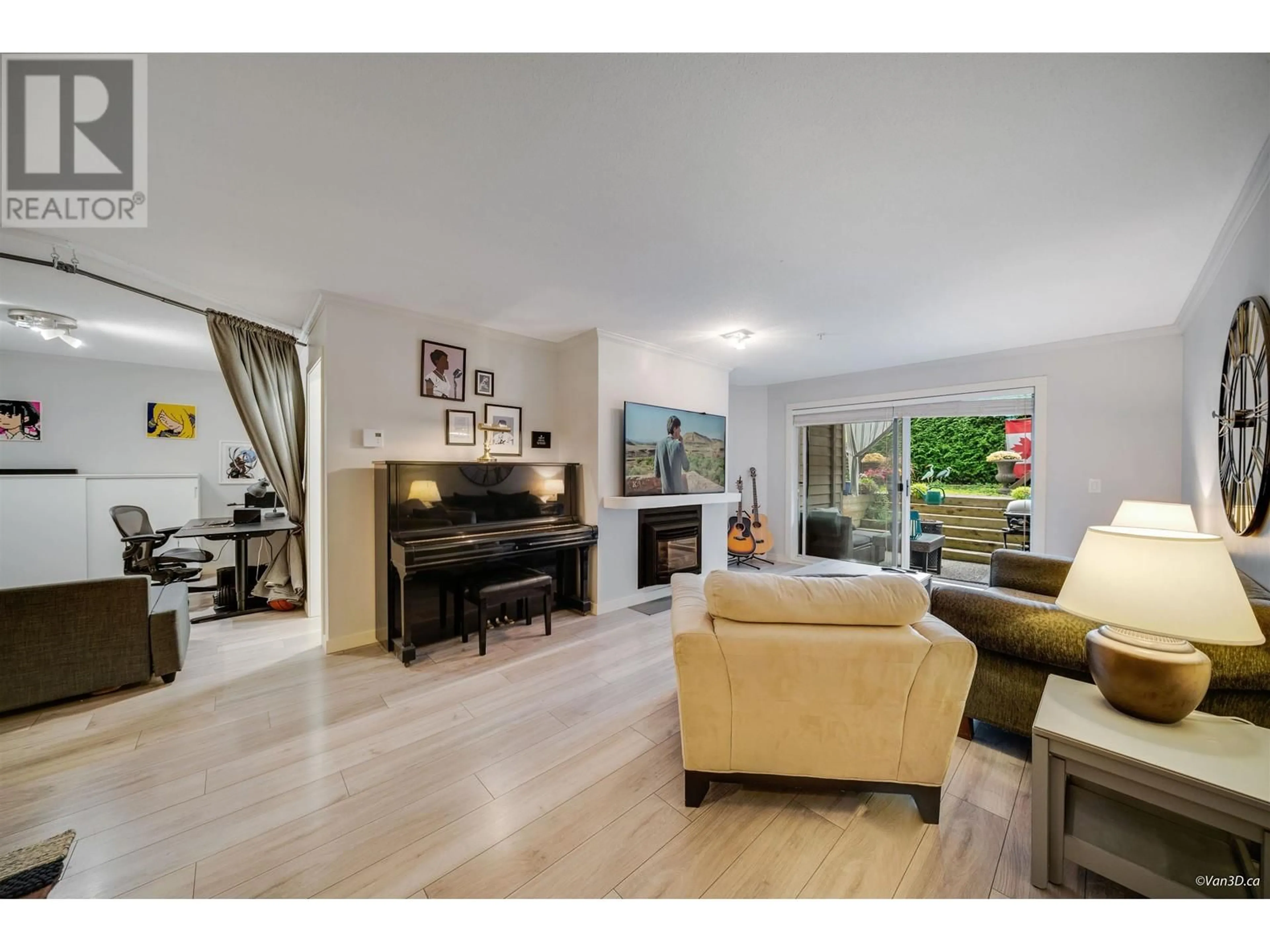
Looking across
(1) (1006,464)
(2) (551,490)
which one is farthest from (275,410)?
(1) (1006,464)

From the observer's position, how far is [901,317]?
3252 mm

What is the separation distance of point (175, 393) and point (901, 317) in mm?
7339

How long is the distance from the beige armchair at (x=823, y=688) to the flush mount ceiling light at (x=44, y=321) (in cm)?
483

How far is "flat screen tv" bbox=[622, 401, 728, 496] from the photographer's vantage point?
3770 mm

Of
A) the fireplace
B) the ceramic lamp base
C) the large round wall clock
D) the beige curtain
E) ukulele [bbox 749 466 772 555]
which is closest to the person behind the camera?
the ceramic lamp base

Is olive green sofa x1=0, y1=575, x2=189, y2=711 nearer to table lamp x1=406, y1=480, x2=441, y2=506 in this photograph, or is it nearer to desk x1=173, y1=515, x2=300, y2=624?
desk x1=173, y1=515, x2=300, y2=624

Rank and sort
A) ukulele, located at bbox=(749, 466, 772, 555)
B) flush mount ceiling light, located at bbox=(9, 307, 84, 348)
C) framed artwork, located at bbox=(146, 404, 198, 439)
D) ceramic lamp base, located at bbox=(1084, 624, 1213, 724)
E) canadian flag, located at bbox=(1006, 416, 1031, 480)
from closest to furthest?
ceramic lamp base, located at bbox=(1084, 624, 1213, 724)
flush mount ceiling light, located at bbox=(9, 307, 84, 348)
framed artwork, located at bbox=(146, 404, 198, 439)
canadian flag, located at bbox=(1006, 416, 1031, 480)
ukulele, located at bbox=(749, 466, 772, 555)

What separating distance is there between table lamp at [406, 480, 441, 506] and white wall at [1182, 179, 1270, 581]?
4.11 meters

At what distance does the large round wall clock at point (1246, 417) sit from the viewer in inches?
64.8

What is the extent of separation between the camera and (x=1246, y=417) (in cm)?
183

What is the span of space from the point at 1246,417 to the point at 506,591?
382cm

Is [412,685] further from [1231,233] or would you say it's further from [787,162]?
[1231,233]

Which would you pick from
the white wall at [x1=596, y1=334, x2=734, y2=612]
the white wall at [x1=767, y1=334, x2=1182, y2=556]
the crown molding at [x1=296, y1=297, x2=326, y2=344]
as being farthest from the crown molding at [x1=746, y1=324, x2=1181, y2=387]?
the crown molding at [x1=296, y1=297, x2=326, y2=344]
